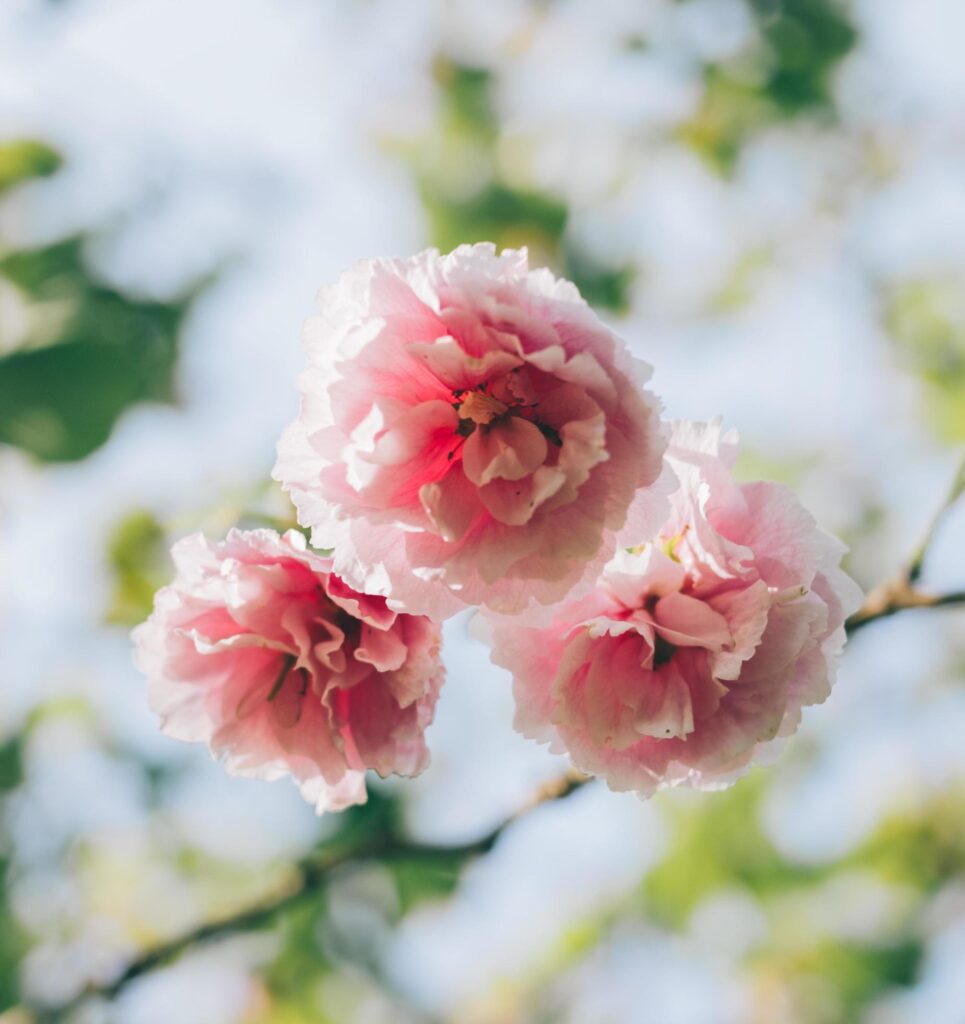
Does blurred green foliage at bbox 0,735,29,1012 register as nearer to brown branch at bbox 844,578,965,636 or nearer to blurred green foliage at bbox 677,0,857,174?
brown branch at bbox 844,578,965,636

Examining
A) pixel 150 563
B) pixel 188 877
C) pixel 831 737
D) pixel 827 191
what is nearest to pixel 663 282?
pixel 827 191

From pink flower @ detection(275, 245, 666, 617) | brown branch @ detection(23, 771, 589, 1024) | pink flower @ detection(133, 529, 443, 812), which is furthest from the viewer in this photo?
brown branch @ detection(23, 771, 589, 1024)

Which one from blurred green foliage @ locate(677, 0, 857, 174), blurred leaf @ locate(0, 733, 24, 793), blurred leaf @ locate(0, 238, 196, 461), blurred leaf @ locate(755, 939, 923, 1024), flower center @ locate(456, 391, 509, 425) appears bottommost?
blurred leaf @ locate(755, 939, 923, 1024)

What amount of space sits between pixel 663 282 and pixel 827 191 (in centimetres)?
63

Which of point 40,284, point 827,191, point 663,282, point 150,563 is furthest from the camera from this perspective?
point 827,191

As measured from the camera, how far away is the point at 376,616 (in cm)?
91

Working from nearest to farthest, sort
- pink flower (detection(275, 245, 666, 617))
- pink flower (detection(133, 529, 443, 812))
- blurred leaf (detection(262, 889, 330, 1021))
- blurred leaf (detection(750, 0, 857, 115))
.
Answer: pink flower (detection(275, 245, 666, 617)) < pink flower (detection(133, 529, 443, 812)) < blurred leaf (detection(262, 889, 330, 1021)) < blurred leaf (detection(750, 0, 857, 115))

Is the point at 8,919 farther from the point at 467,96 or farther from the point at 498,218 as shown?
the point at 467,96

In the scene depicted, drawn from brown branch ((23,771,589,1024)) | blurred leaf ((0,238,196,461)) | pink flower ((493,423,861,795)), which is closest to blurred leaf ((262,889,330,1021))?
brown branch ((23,771,589,1024))

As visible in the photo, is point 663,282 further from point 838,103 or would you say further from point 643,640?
point 643,640

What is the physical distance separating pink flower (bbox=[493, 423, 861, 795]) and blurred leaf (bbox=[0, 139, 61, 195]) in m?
1.29

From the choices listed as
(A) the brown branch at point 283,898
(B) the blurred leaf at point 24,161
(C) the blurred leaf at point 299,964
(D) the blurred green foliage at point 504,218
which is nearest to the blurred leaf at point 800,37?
(D) the blurred green foliage at point 504,218

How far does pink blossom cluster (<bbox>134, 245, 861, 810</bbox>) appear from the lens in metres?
0.81

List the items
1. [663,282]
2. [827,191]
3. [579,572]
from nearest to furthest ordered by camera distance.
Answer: [579,572], [663,282], [827,191]
